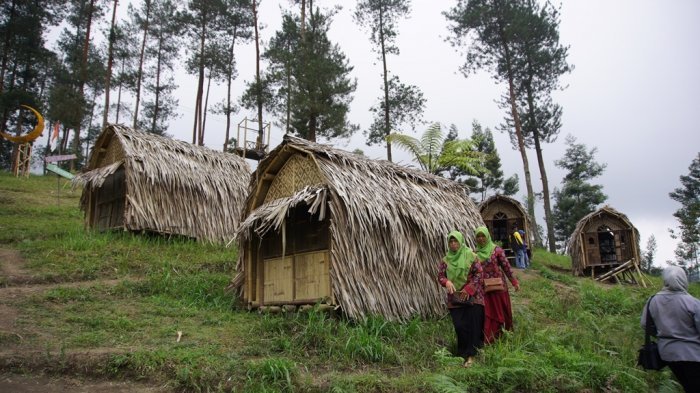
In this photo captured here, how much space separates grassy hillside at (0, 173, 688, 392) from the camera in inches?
193

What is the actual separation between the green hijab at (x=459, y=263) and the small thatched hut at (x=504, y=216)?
38.5ft

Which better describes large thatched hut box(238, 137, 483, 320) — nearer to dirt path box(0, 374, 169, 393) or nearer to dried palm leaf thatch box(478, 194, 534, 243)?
dirt path box(0, 374, 169, 393)

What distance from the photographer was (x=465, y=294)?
5.82 metres

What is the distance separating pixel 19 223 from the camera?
13.8 m

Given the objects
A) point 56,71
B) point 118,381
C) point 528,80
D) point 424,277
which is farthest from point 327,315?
point 56,71

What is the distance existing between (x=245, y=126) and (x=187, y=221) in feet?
27.3

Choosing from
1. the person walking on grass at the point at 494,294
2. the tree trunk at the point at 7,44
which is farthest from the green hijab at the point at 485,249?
the tree trunk at the point at 7,44

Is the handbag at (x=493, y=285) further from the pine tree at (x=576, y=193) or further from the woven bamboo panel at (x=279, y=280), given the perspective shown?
the pine tree at (x=576, y=193)

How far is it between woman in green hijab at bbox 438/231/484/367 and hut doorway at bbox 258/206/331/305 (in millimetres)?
1918

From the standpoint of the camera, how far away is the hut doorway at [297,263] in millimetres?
7559

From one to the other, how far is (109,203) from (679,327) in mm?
13196

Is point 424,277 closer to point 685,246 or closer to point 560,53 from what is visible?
point 560,53

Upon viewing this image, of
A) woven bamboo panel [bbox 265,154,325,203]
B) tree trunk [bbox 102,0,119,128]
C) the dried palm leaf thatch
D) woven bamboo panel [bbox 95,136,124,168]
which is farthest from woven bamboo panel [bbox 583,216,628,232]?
tree trunk [bbox 102,0,119,128]

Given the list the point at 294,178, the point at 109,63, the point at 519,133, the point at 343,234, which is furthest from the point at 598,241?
the point at 109,63
